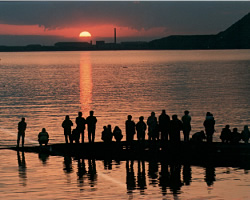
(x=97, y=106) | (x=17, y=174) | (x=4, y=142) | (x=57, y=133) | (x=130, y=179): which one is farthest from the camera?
(x=97, y=106)

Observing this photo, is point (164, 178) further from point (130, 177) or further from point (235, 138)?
point (235, 138)

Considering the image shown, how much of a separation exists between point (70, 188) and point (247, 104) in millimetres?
62727

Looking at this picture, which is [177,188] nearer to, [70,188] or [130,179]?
[130,179]

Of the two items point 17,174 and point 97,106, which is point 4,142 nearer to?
point 17,174

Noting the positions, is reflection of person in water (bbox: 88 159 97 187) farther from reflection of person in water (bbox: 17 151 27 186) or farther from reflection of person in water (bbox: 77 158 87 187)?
reflection of person in water (bbox: 17 151 27 186)

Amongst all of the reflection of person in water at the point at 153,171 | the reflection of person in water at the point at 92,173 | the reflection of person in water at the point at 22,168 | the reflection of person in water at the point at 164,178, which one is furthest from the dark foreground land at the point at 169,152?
the reflection of person in water at the point at 22,168

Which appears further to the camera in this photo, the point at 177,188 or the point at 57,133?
the point at 57,133

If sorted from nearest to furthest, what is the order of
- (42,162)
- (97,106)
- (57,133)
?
(42,162), (57,133), (97,106)

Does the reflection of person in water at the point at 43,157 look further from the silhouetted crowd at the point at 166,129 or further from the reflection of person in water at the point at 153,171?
the reflection of person in water at the point at 153,171

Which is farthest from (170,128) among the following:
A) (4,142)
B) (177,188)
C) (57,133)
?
(57,133)

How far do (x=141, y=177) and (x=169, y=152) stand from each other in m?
4.93

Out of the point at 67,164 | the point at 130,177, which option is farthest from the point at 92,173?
the point at 67,164

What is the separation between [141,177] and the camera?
26469mm

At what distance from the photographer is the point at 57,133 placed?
52406 mm
